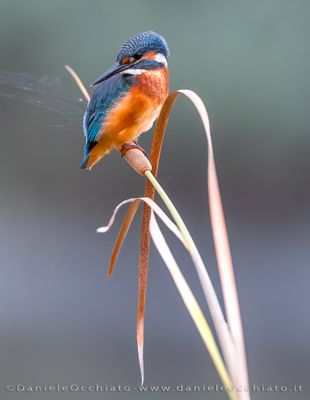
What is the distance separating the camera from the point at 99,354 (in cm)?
303

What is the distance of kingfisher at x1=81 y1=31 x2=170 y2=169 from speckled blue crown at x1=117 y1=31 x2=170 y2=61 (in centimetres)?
3

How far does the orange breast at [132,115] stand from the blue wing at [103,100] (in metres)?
0.01

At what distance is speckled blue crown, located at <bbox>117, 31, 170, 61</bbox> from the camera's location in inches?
33.8

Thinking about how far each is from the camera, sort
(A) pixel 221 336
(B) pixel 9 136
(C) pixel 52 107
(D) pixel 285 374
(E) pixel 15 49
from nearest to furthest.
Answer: (A) pixel 221 336, (C) pixel 52 107, (D) pixel 285 374, (E) pixel 15 49, (B) pixel 9 136

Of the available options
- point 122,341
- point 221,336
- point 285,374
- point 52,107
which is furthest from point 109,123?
point 122,341

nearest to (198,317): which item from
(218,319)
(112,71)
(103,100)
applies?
(218,319)

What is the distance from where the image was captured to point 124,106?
1.04 meters

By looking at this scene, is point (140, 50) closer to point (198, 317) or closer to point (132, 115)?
point (132, 115)

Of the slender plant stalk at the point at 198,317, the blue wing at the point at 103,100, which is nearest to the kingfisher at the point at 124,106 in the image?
the blue wing at the point at 103,100

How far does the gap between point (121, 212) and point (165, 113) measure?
248cm

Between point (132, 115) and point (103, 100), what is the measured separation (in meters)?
0.05

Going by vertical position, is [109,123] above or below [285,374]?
above

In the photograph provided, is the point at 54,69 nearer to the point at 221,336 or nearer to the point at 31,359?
the point at 31,359

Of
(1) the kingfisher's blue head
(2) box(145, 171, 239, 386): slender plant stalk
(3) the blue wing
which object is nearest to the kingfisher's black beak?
(1) the kingfisher's blue head
